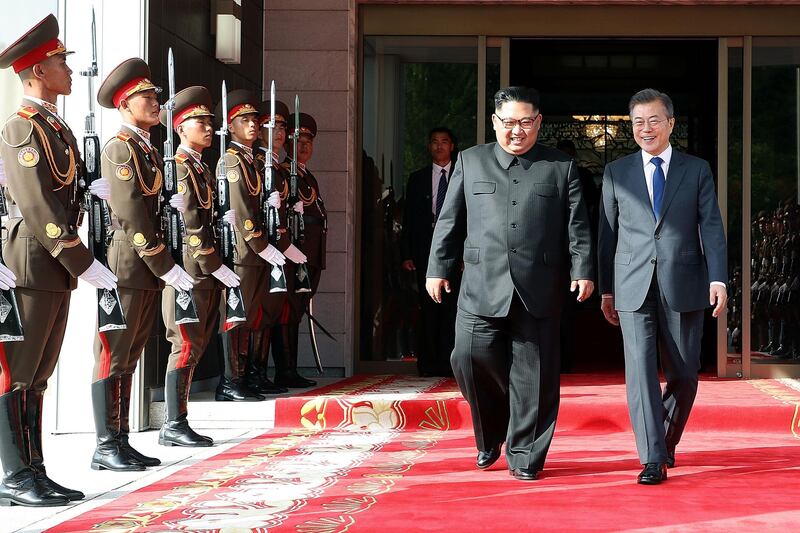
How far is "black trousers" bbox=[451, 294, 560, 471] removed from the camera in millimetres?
4379

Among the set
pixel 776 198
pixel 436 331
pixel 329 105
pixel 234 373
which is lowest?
pixel 234 373

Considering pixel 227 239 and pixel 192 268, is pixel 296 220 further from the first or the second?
pixel 192 268

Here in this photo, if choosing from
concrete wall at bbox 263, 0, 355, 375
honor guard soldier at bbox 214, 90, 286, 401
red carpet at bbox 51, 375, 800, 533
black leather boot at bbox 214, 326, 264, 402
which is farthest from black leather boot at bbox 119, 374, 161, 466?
concrete wall at bbox 263, 0, 355, 375

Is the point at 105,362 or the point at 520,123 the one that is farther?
the point at 105,362

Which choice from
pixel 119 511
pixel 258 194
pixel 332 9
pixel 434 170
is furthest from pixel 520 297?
pixel 332 9

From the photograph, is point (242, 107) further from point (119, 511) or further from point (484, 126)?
point (119, 511)

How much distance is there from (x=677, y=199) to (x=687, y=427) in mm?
1836

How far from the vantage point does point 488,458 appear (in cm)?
455

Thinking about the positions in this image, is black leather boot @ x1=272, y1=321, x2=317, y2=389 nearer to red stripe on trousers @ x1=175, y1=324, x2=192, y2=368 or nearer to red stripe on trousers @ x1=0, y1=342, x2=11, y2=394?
red stripe on trousers @ x1=175, y1=324, x2=192, y2=368

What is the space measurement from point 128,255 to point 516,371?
1.52 m

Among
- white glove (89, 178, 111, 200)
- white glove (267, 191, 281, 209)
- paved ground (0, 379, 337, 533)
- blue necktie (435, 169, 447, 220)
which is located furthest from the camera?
blue necktie (435, 169, 447, 220)

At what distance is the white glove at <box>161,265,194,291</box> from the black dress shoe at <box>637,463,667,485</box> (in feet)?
6.17

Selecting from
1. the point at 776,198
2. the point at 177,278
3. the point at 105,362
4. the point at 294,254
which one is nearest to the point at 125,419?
the point at 105,362

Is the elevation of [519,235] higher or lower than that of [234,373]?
A: higher
